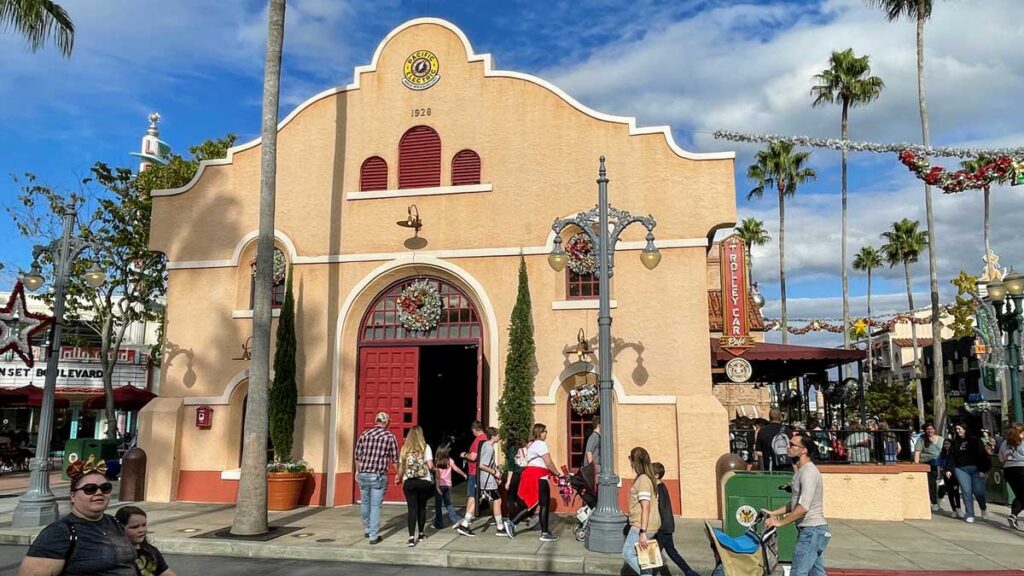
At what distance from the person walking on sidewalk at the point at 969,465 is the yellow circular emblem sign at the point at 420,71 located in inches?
473

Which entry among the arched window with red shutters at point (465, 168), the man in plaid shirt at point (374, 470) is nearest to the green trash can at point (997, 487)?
the arched window with red shutters at point (465, 168)

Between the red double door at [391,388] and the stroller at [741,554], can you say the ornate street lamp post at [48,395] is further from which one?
the stroller at [741,554]

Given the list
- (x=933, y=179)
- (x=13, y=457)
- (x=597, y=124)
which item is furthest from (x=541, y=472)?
(x=13, y=457)

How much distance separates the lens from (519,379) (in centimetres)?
1302

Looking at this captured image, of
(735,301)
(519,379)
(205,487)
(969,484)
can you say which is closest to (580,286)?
(519,379)

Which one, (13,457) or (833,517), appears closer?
(833,517)

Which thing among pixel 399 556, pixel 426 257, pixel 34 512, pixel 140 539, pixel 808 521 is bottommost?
pixel 399 556

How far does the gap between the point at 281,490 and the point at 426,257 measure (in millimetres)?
5151

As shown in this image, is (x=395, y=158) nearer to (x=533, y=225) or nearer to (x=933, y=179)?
(x=533, y=225)

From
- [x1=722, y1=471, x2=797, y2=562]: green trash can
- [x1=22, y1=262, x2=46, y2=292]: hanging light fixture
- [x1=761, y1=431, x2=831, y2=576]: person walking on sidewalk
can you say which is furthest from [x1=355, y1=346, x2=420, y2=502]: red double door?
[x1=761, y1=431, x2=831, y2=576]: person walking on sidewalk

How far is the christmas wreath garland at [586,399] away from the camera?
12.9 metres

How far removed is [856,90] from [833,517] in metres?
24.6

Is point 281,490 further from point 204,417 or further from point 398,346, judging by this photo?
point 398,346

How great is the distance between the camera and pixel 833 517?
41.2 ft
